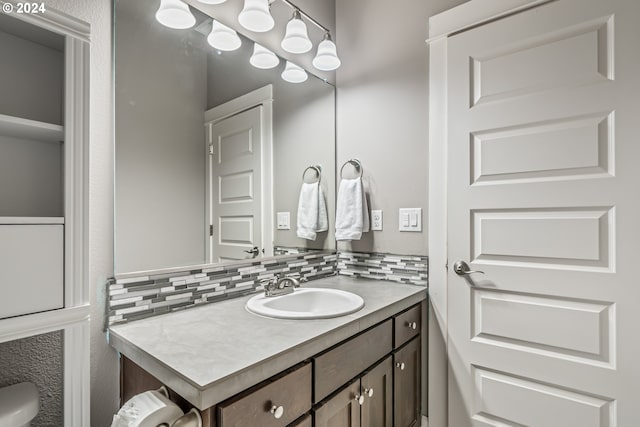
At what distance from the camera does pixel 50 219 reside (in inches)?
32.0

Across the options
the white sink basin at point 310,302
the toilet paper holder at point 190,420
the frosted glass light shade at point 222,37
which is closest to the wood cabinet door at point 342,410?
the white sink basin at point 310,302

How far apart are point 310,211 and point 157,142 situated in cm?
90

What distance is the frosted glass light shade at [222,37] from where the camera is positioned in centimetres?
143

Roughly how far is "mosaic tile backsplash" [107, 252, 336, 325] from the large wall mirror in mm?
48

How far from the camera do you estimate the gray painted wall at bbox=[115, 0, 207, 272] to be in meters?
1.16

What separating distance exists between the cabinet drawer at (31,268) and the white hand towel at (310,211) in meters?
1.18

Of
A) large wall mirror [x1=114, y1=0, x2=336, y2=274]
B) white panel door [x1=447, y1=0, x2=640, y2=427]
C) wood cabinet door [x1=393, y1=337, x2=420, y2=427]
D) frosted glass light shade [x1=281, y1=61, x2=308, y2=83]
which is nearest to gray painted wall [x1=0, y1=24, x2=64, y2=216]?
large wall mirror [x1=114, y1=0, x2=336, y2=274]

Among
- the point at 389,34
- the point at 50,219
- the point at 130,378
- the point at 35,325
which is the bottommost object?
the point at 130,378

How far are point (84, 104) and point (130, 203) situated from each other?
405 millimetres

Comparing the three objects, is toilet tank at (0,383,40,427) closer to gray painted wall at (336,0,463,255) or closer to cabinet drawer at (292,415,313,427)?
cabinet drawer at (292,415,313,427)

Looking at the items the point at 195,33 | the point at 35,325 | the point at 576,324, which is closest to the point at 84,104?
the point at 35,325

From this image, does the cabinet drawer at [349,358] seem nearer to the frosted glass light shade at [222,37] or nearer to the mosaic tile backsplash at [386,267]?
the mosaic tile backsplash at [386,267]

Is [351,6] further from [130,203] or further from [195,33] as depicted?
[130,203]

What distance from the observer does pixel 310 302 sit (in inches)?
61.6
